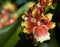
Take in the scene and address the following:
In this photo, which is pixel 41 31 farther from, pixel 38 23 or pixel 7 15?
pixel 7 15

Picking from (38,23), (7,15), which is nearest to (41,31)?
(38,23)

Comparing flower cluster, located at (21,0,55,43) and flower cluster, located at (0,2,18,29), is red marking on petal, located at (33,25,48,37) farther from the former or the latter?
flower cluster, located at (0,2,18,29)

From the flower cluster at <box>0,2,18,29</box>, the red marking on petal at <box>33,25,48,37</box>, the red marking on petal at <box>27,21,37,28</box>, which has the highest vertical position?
the flower cluster at <box>0,2,18,29</box>

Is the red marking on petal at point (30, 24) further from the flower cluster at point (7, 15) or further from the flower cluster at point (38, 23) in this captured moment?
the flower cluster at point (7, 15)

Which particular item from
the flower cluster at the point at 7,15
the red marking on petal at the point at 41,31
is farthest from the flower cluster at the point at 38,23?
the flower cluster at the point at 7,15

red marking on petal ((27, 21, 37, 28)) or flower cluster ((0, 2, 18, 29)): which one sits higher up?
flower cluster ((0, 2, 18, 29))

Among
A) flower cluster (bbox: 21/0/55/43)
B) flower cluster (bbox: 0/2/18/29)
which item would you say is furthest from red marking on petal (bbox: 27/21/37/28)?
flower cluster (bbox: 0/2/18/29)

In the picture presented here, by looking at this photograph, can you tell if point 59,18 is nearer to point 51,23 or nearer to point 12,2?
point 51,23

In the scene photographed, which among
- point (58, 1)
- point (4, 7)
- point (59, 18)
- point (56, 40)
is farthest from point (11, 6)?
point (56, 40)
